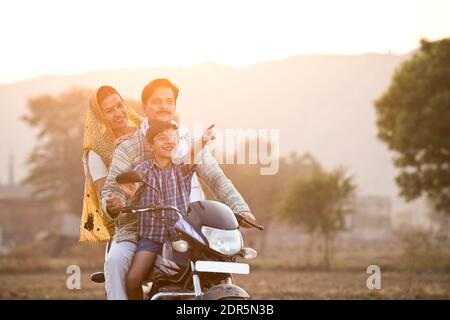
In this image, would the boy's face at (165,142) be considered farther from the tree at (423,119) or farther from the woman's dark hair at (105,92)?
the tree at (423,119)

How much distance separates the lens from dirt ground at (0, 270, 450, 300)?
1870 cm

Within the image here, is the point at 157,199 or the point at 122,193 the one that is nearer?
the point at 157,199

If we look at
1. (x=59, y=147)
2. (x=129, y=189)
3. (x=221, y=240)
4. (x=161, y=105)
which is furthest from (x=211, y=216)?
(x=59, y=147)

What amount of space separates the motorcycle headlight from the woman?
4.72 ft

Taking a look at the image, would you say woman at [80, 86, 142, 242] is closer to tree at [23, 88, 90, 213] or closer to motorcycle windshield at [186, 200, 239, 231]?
motorcycle windshield at [186, 200, 239, 231]

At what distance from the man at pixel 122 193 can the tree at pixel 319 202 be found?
28.5m

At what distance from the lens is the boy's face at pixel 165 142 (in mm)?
5887

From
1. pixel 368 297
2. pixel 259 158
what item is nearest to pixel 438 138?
pixel 368 297

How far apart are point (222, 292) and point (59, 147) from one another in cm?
5068

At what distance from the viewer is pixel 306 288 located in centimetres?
2117

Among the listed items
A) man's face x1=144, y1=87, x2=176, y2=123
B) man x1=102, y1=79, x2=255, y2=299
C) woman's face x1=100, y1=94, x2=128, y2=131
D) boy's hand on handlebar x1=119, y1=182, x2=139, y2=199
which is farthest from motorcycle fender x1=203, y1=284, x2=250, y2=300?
woman's face x1=100, y1=94, x2=128, y2=131

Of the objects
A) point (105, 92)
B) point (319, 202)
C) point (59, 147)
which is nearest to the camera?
point (105, 92)

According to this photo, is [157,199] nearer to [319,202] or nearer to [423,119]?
[423,119]
